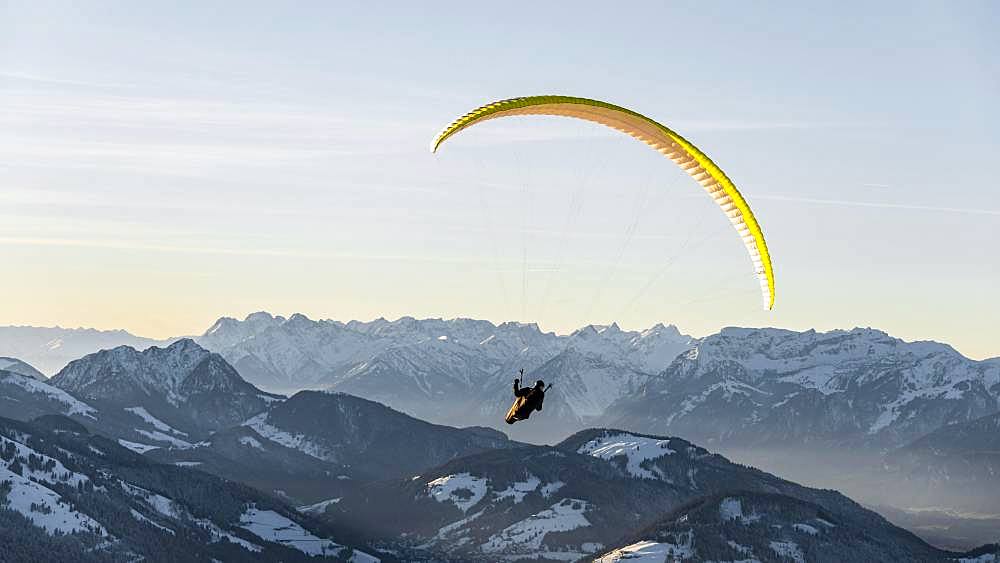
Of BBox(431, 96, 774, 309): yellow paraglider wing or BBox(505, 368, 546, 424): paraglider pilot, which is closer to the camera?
BBox(505, 368, 546, 424): paraglider pilot

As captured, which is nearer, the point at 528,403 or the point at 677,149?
the point at 528,403

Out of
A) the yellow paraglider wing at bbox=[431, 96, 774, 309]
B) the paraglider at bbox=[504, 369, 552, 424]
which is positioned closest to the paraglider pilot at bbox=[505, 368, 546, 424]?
the paraglider at bbox=[504, 369, 552, 424]

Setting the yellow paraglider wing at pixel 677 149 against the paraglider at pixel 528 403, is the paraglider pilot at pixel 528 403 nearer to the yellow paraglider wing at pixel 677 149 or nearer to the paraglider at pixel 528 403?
the paraglider at pixel 528 403

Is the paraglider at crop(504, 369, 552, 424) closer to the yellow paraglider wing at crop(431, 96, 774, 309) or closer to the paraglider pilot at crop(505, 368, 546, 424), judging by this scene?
the paraglider pilot at crop(505, 368, 546, 424)

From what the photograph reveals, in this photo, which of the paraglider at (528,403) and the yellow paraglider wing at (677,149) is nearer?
the paraglider at (528,403)

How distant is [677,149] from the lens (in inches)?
2854

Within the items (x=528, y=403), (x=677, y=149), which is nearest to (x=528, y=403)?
(x=528, y=403)

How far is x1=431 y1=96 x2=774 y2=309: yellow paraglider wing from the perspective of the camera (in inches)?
2704

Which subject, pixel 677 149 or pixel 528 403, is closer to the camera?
pixel 528 403

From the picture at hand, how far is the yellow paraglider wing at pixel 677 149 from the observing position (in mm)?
68688

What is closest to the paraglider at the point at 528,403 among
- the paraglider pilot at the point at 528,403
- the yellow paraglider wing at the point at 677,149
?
the paraglider pilot at the point at 528,403

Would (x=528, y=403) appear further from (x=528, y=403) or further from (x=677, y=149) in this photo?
(x=677, y=149)

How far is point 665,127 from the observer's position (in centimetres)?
7112

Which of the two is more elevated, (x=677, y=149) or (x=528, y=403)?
(x=677, y=149)
